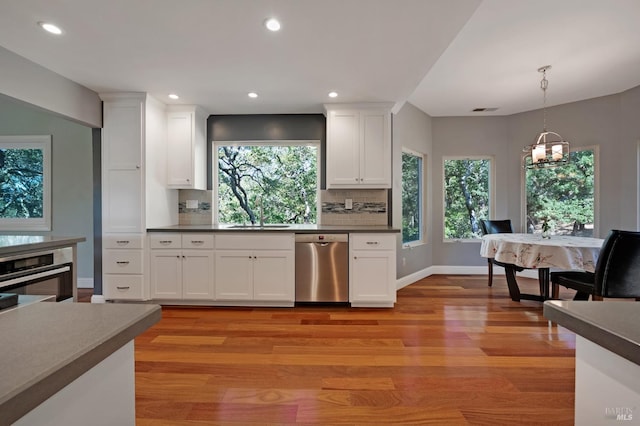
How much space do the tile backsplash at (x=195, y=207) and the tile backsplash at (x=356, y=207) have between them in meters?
1.50

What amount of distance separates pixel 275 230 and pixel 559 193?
4.27 m

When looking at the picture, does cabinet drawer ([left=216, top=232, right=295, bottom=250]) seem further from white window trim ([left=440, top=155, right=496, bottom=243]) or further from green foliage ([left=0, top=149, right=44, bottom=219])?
green foliage ([left=0, top=149, right=44, bottom=219])

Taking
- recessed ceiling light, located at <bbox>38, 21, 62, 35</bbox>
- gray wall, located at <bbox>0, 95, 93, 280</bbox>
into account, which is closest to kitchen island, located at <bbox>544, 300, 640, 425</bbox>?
recessed ceiling light, located at <bbox>38, 21, 62, 35</bbox>

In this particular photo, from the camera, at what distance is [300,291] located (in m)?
3.24

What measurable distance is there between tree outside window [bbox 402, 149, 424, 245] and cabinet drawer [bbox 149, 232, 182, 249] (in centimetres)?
292

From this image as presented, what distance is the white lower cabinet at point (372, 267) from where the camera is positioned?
3.20 metres

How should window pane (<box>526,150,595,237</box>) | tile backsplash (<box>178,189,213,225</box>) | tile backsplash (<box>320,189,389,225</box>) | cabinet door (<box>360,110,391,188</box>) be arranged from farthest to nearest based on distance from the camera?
window pane (<box>526,150,595,237</box>) → tile backsplash (<box>178,189,213,225</box>) → tile backsplash (<box>320,189,389,225</box>) → cabinet door (<box>360,110,391,188</box>)

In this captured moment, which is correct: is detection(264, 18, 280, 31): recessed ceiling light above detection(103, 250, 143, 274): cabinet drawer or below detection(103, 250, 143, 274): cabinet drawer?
above

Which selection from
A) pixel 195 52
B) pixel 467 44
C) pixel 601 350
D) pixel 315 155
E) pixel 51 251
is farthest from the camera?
pixel 315 155

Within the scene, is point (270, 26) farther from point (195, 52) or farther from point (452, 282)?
point (452, 282)

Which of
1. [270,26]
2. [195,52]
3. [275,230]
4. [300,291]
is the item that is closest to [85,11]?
[195,52]

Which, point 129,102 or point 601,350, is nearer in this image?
point 601,350

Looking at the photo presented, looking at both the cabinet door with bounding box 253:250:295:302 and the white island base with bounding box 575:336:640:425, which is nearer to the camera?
the white island base with bounding box 575:336:640:425

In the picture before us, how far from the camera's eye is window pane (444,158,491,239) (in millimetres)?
4840
